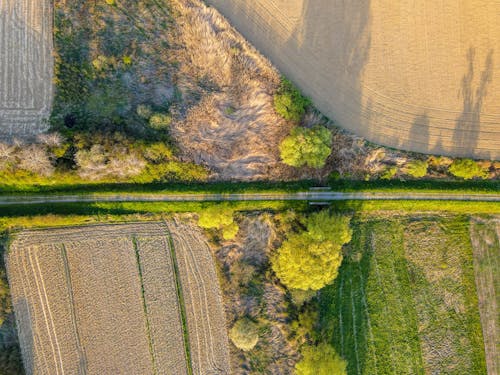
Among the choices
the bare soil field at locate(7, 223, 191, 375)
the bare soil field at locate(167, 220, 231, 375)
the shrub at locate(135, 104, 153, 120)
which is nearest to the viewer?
the shrub at locate(135, 104, 153, 120)

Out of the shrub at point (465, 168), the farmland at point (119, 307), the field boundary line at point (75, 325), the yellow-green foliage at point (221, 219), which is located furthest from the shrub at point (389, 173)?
the field boundary line at point (75, 325)

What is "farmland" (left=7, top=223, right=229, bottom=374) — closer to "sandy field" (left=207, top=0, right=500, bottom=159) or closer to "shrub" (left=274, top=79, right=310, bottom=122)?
"shrub" (left=274, top=79, right=310, bottom=122)

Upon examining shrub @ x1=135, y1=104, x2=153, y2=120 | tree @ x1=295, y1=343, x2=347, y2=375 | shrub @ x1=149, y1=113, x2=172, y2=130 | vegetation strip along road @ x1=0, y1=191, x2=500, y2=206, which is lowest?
tree @ x1=295, y1=343, x2=347, y2=375

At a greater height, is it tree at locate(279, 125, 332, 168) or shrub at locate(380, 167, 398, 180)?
tree at locate(279, 125, 332, 168)

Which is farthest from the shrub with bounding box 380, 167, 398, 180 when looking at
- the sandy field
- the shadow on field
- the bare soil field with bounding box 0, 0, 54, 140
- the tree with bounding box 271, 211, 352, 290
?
the bare soil field with bounding box 0, 0, 54, 140

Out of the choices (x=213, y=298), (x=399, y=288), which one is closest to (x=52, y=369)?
(x=213, y=298)

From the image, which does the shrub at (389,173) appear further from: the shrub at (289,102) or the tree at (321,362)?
the tree at (321,362)

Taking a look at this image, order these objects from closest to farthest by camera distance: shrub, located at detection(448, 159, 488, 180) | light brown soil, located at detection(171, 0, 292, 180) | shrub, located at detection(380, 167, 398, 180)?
1. light brown soil, located at detection(171, 0, 292, 180)
2. shrub, located at detection(448, 159, 488, 180)
3. shrub, located at detection(380, 167, 398, 180)
